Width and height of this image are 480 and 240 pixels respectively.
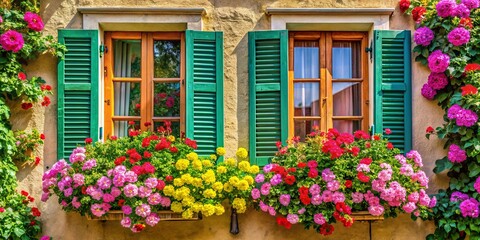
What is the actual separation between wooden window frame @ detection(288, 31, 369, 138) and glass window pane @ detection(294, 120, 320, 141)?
42 millimetres

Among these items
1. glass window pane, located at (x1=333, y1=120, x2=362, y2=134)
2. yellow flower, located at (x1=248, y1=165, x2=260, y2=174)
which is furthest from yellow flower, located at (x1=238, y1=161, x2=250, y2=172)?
glass window pane, located at (x1=333, y1=120, x2=362, y2=134)

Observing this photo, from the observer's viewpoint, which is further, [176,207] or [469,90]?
[469,90]

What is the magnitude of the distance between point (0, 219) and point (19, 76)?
1.39 m

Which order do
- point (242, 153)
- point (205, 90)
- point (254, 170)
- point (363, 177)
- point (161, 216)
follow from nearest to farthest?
point (363, 177) → point (161, 216) → point (254, 170) → point (242, 153) → point (205, 90)

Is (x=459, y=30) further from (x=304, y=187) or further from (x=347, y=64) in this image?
(x=304, y=187)

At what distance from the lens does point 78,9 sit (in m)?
6.71

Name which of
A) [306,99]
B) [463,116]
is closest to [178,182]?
[306,99]

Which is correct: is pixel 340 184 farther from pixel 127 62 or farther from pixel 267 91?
pixel 127 62

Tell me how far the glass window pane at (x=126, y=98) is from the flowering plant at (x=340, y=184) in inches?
62.9

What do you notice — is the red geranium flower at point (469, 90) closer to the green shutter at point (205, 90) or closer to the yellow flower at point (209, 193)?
the green shutter at point (205, 90)

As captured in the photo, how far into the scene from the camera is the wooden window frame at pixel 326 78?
22.5 feet

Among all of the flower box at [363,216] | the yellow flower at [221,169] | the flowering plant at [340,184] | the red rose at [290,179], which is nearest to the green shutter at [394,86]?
the flowering plant at [340,184]

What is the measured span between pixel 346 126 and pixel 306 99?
0.50 meters

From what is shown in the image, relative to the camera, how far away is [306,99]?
6902 millimetres
